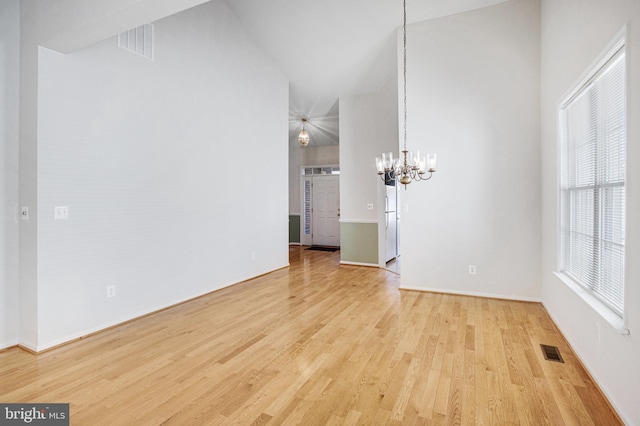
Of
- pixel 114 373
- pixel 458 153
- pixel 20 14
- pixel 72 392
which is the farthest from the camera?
pixel 458 153

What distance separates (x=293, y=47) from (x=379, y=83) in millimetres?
1723

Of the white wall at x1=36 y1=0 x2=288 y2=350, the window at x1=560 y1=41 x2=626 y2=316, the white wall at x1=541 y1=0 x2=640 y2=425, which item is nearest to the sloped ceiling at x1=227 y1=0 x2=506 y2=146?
the white wall at x1=36 y1=0 x2=288 y2=350

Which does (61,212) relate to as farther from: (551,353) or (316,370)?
(551,353)

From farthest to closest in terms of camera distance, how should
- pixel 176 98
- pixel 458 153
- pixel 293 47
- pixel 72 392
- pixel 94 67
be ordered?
pixel 293 47
pixel 458 153
pixel 176 98
pixel 94 67
pixel 72 392

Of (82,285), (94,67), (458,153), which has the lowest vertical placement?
(82,285)

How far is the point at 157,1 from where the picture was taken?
217cm

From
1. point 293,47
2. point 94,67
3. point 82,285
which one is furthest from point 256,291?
point 293,47

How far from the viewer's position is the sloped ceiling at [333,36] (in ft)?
14.8

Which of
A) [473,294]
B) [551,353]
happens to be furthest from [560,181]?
[473,294]

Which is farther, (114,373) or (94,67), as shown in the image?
(94,67)

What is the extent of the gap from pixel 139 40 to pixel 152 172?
1391mm

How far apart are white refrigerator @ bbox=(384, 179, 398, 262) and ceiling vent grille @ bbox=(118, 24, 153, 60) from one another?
448 centimetres

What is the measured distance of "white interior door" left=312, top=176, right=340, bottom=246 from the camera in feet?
30.4

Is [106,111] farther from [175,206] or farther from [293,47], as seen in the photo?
[293,47]
